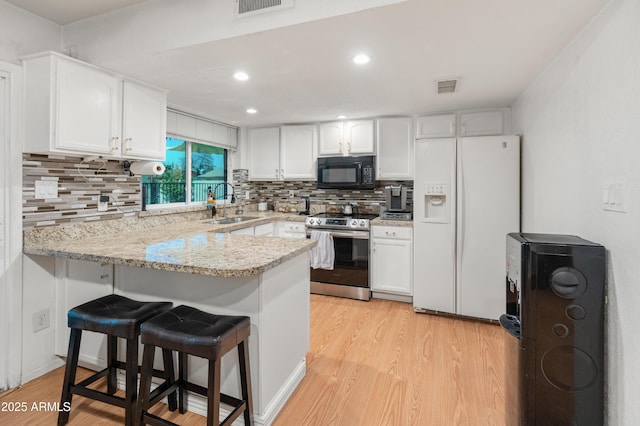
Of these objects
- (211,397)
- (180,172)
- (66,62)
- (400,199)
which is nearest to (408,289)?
(400,199)

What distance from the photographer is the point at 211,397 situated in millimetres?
1337

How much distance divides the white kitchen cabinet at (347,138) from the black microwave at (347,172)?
0.11 metres

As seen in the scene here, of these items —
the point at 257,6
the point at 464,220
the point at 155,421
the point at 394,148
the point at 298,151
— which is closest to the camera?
the point at 155,421

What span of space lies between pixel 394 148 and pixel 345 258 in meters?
1.42

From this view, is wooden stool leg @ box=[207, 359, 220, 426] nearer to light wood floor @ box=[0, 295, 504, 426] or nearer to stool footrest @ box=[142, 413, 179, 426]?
stool footrest @ box=[142, 413, 179, 426]

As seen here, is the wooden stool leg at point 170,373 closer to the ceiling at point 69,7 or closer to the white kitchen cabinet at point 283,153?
the ceiling at point 69,7

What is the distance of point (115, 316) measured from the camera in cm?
158

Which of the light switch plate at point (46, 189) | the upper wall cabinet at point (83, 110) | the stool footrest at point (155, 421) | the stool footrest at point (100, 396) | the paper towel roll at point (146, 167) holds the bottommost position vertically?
the stool footrest at point (155, 421)

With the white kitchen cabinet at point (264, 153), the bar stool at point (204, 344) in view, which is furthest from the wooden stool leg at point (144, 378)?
the white kitchen cabinet at point (264, 153)

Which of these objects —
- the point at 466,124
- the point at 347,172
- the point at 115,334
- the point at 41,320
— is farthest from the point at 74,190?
the point at 466,124

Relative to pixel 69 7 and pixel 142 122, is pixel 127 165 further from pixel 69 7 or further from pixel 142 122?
pixel 69 7

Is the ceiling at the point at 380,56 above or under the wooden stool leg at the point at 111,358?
above

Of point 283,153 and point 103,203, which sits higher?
point 283,153

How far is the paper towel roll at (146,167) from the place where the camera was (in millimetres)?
2625
